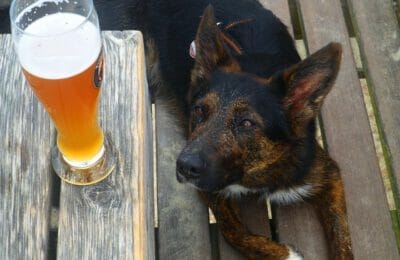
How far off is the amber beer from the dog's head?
1.00 m

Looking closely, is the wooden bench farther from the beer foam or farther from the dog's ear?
the dog's ear

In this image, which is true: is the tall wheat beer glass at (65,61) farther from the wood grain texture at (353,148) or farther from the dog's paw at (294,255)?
the wood grain texture at (353,148)

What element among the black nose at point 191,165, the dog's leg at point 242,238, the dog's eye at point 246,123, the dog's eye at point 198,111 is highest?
the dog's eye at point 198,111

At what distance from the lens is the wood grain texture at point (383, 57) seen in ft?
9.98

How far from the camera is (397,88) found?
3203 millimetres

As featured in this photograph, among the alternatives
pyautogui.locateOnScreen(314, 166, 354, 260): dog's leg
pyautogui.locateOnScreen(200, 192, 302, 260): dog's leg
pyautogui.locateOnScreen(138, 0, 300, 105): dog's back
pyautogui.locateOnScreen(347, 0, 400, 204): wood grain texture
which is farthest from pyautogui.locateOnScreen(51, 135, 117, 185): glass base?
pyautogui.locateOnScreen(347, 0, 400, 204): wood grain texture

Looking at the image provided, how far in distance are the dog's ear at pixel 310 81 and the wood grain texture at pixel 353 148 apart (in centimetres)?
63

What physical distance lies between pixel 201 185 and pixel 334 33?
61.6 inches

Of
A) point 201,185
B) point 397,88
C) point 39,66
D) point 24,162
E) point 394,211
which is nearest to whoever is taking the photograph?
point 39,66

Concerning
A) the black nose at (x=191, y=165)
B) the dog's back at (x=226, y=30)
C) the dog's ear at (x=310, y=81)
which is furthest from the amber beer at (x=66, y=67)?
the dog's back at (x=226, y=30)

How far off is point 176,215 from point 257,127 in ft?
2.21

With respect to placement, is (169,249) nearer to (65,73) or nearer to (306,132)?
(306,132)

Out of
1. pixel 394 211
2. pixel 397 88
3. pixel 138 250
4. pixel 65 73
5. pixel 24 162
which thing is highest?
pixel 65 73

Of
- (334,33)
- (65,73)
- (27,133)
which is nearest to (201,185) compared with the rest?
(27,133)
